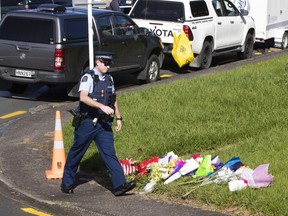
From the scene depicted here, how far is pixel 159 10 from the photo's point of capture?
63.9 feet

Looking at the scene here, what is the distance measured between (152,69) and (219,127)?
6.88 meters

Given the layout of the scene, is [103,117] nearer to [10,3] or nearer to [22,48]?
[22,48]

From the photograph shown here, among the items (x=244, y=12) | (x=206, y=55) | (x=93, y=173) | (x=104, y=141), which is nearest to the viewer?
(x=104, y=141)

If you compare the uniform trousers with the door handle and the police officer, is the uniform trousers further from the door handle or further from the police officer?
the door handle

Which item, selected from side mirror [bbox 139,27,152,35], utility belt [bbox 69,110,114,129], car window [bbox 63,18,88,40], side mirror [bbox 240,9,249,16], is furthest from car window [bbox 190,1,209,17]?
utility belt [bbox 69,110,114,129]

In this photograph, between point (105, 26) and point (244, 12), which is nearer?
point (105, 26)

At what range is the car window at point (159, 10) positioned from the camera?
19.2 metres

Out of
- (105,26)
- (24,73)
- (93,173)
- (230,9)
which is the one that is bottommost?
(93,173)

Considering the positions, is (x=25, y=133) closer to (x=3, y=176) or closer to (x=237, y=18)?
(x=3, y=176)

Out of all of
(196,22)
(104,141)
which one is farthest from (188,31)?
(104,141)

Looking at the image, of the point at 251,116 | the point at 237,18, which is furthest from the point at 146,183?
the point at 237,18

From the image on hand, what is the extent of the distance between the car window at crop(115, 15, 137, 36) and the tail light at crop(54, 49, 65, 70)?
2353 mm

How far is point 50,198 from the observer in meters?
8.70

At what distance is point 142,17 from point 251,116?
8.54 meters
